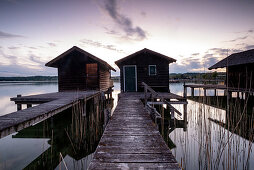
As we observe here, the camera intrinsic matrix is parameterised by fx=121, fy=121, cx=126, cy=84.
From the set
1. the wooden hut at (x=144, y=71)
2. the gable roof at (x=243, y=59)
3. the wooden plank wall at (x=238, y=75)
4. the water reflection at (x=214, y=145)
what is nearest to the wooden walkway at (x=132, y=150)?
the water reflection at (x=214, y=145)

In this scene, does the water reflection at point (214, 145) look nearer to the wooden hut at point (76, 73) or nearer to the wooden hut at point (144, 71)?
the wooden hut at point (144, 71)

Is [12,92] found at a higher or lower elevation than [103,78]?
lower

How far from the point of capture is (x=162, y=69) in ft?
42.3

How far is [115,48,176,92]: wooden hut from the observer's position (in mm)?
12859

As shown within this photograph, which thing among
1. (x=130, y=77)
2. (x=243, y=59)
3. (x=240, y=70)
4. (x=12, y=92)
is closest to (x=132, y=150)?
(x=130, y=77)

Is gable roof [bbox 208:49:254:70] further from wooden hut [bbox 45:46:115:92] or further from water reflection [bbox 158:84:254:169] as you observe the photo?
wooden hut [bbox 45:46:115:92]

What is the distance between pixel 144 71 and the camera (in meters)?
13.0

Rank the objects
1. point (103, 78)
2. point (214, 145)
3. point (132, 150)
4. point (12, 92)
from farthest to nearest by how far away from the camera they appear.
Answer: point (12, 92) → point (103, 78) → point (214, 145) → point (132, 150)

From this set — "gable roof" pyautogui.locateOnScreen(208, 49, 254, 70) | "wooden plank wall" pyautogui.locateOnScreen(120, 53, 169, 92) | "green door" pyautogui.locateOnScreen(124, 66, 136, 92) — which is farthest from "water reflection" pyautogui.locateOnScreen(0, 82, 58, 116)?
"gable roof" pyautogui.locateOnScreen(208, 49, 254, 70)

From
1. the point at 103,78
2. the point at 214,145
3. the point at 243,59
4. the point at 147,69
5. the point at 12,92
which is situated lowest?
the point at 214,145

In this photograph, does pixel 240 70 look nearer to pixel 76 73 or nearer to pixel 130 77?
pixel 130 77

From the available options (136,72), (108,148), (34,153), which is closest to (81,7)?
(136,72)

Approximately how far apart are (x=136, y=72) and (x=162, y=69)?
109 inches

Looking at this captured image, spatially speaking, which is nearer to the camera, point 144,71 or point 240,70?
point 144,71
